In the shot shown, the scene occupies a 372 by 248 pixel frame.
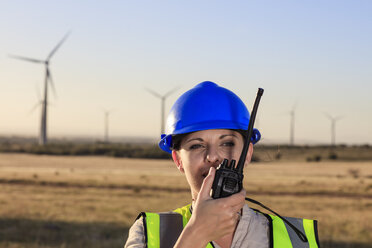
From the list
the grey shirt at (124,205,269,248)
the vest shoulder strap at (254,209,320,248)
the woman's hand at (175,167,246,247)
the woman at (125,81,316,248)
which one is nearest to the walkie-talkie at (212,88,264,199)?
the woman's hand at (175,167,246,247)

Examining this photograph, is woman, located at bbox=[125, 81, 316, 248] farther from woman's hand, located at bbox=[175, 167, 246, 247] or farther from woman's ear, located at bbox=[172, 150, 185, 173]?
woman's hand, located at bbox=[175, 167, 246, 247]

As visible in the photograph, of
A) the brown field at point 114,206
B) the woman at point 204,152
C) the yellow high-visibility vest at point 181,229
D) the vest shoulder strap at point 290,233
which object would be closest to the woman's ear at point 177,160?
the woman at point 204,152

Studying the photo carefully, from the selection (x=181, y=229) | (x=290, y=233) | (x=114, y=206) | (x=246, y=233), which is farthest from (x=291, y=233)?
(x=114, y=206)

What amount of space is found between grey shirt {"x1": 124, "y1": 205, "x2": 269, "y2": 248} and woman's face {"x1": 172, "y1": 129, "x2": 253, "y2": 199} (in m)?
0.38

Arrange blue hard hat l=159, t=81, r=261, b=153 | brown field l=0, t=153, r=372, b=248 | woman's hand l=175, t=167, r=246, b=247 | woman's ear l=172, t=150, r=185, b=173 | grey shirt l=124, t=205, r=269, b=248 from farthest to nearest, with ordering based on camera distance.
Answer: brown field l=0, t=153, r=372, b=248, woman's ear l=172, t=150, r=185, b=173, blue hard hat l=159, t=81, r=261, b=153, grey shirt l=124, t=205, r=269, b=248, woman's hand l=175, t=167, r=246, b=247

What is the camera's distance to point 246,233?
348 cm

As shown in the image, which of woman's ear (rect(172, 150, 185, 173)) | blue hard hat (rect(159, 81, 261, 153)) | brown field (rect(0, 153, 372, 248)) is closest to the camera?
blue hard hat (rect(159, 81, 261, 153))

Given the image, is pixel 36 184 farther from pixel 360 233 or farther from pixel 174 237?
pixel 174 237

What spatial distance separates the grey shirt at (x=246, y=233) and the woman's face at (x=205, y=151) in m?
0.38

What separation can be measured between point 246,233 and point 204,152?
618mm

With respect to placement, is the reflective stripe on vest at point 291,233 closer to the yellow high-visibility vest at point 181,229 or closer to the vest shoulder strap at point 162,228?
the yellow high-visibility vest at point 181,229

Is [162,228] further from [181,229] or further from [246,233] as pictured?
[246,233]

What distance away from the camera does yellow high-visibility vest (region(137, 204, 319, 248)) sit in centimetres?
348

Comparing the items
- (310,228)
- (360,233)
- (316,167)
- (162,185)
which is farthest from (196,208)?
(316,167)
